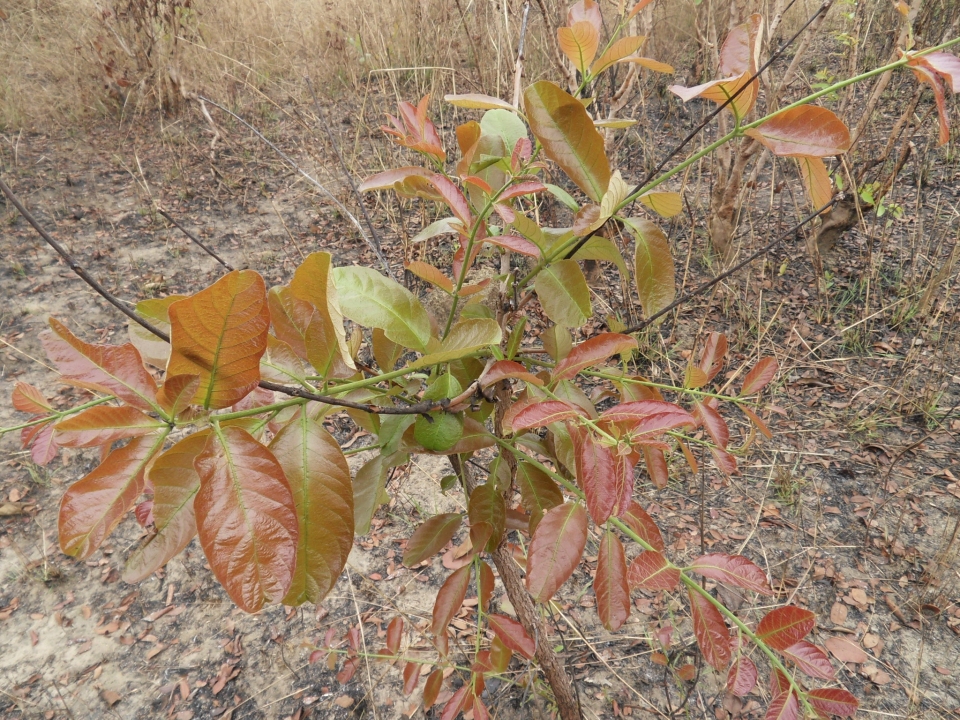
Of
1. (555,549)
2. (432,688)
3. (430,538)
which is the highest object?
(555,549)

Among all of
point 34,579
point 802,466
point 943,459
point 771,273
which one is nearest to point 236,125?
point 34,579

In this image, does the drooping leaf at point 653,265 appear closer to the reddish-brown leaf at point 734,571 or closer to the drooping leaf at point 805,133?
the drooping leaf at point 805,133

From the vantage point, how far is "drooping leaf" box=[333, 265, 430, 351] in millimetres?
593

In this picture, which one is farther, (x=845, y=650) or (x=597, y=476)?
(x=845, y=650)

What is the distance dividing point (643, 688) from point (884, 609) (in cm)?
72

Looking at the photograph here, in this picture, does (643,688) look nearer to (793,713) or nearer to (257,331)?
(793,713)

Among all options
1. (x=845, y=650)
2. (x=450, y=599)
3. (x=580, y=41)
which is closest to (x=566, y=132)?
(x=580, y=41)

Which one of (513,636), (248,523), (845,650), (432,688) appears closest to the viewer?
(248,523)

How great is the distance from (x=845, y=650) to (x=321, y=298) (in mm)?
1548

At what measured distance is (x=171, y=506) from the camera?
46 cm

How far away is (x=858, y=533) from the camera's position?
164 cm

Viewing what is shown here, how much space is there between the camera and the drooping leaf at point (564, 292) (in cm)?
65

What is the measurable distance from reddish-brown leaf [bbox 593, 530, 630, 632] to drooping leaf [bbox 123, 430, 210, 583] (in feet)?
1.35

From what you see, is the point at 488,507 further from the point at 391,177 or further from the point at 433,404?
the point at 391,177
